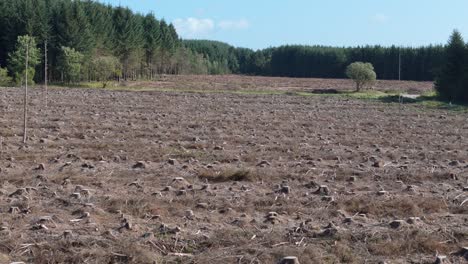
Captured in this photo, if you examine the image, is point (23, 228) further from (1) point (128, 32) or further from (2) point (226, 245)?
(1) point (128, 32)

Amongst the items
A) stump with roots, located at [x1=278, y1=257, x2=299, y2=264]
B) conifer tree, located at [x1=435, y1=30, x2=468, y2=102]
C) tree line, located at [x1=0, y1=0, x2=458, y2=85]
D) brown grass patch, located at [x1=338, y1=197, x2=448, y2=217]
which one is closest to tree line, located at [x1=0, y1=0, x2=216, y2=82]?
tree line, located at [x1=0, y1=0, x2=458, y2=85]

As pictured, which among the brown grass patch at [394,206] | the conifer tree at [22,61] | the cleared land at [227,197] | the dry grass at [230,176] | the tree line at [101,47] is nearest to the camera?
the cleared land at [227,197]

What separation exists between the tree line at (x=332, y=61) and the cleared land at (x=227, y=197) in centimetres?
8344

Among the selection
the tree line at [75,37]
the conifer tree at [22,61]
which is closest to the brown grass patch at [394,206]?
the conifer tree at [22,61]

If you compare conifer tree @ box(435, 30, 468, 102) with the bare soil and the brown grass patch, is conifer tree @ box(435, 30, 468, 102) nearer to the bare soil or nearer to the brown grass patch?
the bare soil

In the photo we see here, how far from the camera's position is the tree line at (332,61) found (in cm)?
11806

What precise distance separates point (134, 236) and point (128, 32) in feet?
246

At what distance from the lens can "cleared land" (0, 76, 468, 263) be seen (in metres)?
6.39

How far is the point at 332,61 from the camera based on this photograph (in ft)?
455

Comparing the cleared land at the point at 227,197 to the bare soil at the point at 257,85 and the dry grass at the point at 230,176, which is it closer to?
the dry grass at the point at 230,176

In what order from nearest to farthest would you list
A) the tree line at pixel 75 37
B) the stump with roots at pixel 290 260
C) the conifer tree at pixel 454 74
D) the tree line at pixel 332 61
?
the stump with roots at pixel 290 260
the conifer tree at pixel 454 74
the tree line at pixel 75 37
the tree line at pixel 332 61

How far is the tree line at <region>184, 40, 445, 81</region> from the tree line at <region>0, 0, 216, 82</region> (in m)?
44.2

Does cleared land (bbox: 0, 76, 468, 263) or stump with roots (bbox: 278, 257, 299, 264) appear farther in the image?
cleared land (bbox: 0, 76, 468, 263)

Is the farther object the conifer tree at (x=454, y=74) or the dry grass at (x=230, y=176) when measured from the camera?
the conifer tree at (x=454, y=74)
